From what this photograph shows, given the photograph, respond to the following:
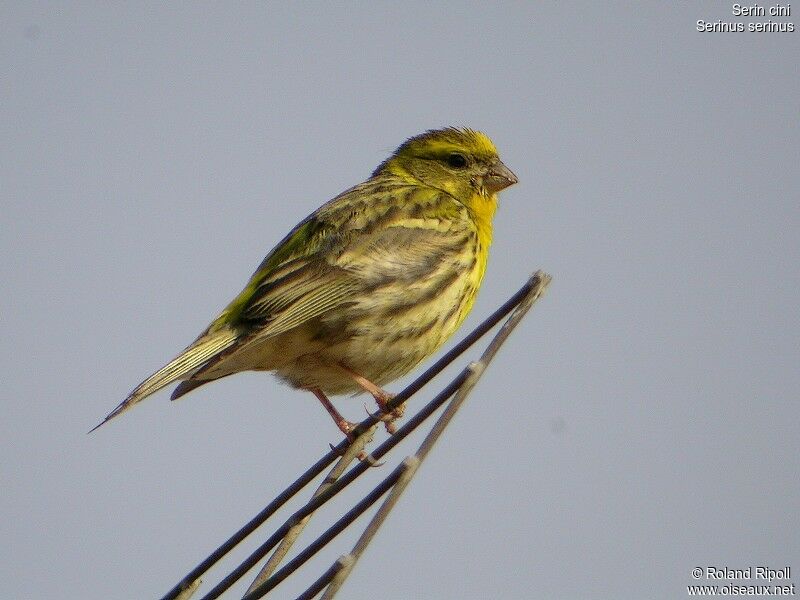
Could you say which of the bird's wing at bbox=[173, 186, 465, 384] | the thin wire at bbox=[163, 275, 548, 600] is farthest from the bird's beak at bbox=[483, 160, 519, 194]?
the thin wire at bbox=[163, 275, 548, 600]

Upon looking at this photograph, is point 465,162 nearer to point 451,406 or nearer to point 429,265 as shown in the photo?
point 429,265

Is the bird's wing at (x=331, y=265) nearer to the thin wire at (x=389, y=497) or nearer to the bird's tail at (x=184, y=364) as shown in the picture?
the bird's tail at (x=184, y=364)

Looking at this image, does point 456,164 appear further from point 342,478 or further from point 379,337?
point 342,478

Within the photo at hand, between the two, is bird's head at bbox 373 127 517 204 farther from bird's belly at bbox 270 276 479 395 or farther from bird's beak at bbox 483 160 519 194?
bird's belly at bbox 270 276 479 395

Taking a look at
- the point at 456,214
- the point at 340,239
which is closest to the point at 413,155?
the point at 456,214

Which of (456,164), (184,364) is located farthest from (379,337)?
(456,164)
